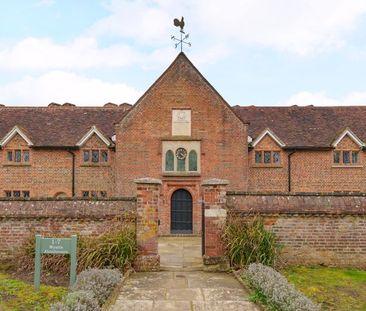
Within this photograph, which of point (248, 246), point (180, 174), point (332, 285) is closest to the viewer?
point (332, 285)

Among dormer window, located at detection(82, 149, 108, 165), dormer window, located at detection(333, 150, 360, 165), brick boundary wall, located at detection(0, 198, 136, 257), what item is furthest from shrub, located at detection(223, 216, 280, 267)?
dormer window, located at detection(333, 150, 360, 165)

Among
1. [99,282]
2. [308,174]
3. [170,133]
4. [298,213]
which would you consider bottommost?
[99,282]

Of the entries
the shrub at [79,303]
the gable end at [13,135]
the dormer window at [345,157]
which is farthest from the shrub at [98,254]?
the dormer window at [345,157]

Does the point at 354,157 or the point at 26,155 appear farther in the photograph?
the point at 354,157

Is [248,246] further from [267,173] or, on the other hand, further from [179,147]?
[267,173]

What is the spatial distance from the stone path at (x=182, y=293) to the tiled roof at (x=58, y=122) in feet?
49.9

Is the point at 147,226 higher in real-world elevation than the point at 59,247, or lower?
higher

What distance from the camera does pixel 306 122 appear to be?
1020 inches

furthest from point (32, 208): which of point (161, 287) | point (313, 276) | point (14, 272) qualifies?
point (313, 276)

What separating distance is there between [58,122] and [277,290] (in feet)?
71.6

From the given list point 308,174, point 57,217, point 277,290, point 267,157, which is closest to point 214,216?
point 277,290

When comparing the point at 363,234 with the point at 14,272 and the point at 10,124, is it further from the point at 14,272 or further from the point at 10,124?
the point at 10,124

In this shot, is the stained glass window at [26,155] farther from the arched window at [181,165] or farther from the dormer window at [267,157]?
the dormer window at [267,157]

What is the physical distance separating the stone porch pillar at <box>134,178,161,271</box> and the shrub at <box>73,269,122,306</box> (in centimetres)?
154
